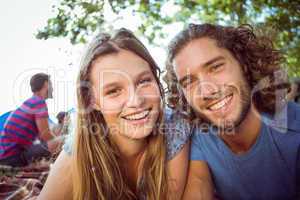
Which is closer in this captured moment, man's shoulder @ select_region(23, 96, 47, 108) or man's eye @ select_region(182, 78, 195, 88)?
man's eye @ select_region(182, 78, 195, 88)

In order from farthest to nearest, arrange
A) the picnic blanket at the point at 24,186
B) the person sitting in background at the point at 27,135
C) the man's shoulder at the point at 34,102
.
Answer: the man's shoulder at the point at 34,102
the person sitting in background at the point at 27,135
the picnic blanket at the point at 24,186

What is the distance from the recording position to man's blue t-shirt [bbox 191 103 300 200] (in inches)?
82.4

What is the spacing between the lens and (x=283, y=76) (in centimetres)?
279

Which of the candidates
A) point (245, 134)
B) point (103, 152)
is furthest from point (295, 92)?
point (103, 152)

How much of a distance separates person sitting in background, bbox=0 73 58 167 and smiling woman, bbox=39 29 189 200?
223 cm

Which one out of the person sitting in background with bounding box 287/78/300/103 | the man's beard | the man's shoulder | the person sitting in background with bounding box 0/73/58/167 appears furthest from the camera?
the man's shoulder

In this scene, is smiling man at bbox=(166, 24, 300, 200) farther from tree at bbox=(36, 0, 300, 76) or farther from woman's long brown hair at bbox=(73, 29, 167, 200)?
tree at bbox=(36, 0, 300, 76)

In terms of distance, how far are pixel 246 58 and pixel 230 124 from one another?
1.81ft

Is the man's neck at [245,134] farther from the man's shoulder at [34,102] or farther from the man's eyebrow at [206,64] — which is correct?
the man's shoulder at [34,102]

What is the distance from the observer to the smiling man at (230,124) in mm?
2113

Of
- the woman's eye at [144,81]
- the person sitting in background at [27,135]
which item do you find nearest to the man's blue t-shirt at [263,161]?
the woman's eye at [144,81]

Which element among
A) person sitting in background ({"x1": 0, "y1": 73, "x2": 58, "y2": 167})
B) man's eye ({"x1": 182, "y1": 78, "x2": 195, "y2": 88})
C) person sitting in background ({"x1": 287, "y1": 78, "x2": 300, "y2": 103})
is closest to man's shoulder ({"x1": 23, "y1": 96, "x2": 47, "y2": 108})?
person sitting in background ({"x1": 0, "y1": 73, "x2": 58, "y2": 167})

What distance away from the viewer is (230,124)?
216cm

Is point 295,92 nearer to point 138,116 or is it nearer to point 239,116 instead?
point 239,116
